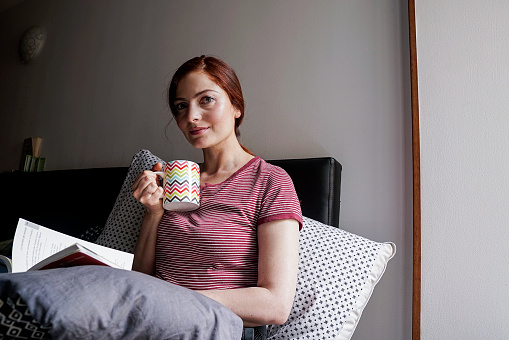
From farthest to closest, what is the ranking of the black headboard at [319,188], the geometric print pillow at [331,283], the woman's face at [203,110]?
the black headboard at [319,188] → the woman's face at [203,110] → the geometric print pillow at [331,283]

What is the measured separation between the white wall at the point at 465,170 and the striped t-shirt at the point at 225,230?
44 centimetres

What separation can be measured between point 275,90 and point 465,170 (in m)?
0.72

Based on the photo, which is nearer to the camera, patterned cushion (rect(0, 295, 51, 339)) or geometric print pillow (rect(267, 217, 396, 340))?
patterned cushion (rect(0, 295, 51, 339))

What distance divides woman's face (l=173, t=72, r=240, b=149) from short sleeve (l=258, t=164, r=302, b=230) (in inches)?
7.7

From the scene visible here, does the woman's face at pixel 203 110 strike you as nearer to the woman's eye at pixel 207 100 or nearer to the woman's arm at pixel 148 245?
the woman's eye at pixel 207 100

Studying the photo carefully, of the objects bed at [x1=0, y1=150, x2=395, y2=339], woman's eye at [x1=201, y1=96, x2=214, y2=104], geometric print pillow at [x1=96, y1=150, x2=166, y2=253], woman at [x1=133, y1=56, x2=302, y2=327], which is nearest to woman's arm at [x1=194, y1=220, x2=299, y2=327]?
woman at [x1=133, y1=56, x2=302, y2=327]

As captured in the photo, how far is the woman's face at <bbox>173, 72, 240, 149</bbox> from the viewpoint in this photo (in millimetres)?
1166

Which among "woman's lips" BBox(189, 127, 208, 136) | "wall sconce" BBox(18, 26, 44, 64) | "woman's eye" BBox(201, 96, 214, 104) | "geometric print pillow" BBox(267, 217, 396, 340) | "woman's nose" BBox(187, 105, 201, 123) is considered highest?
"wall sconce" BBox(18, 26, 44, 64)

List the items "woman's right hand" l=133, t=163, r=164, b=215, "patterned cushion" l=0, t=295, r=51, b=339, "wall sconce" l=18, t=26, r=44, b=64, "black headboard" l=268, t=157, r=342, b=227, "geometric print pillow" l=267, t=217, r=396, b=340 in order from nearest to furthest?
"patterned cushion" l=0, t=295, r=51, b=339 → "geometric print pillow" l=267, t=217, r=396, b=340 → "woman's right hand" l=133, t=163, r=164, b=215 → "black headboard" l=268, t=157, r=342, b=227 → "wall sconce" l=18, t=26, r=44, b=64

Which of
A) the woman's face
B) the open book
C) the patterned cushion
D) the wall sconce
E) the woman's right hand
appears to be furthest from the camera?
the wall sconce

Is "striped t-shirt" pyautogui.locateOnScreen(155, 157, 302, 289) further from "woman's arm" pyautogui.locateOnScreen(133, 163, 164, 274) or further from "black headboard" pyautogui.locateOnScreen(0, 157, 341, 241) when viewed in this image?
"black headboard" pyautogui.locateOnScreen(0, 157, 341, 241)

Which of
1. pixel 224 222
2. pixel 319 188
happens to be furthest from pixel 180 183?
pixel 319 188

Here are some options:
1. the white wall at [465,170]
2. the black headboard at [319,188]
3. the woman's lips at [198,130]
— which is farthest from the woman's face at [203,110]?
the white wall at [465,170]

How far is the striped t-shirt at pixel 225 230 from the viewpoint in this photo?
3.21 feet
